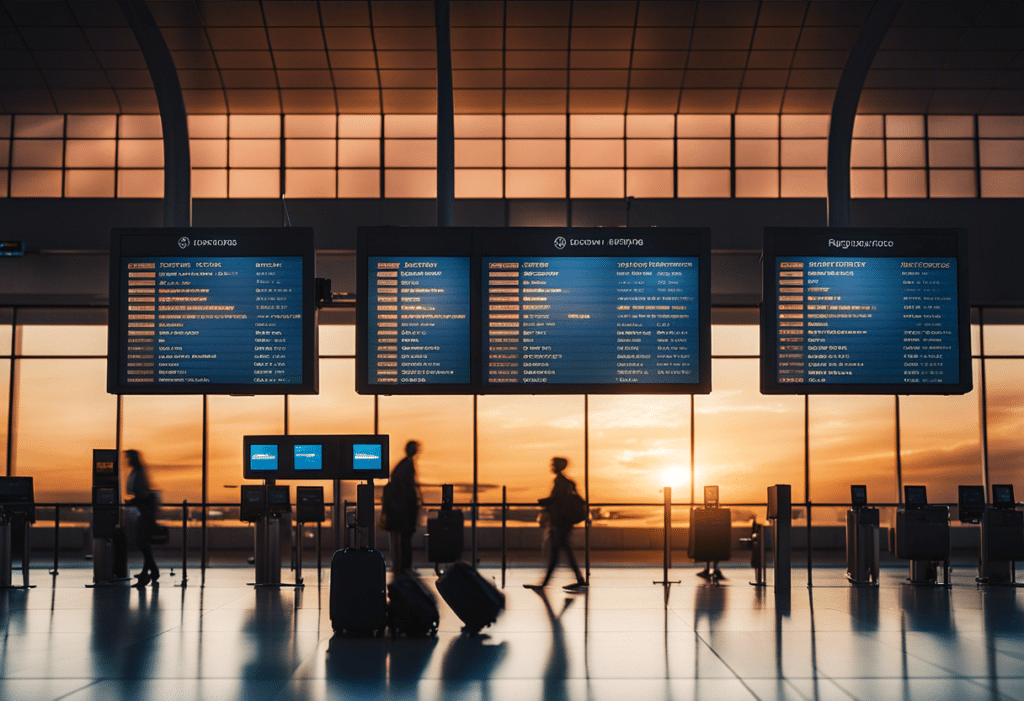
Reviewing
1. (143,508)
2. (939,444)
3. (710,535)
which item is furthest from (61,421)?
(939,444)

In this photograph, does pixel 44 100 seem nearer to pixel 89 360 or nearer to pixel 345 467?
pixel 89 360

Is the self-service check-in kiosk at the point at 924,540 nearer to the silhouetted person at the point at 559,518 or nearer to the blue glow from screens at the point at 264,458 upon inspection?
the silhouetted person at the point at 559,518

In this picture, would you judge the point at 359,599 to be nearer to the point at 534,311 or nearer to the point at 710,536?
the point at 534,311

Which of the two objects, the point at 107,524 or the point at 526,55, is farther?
the point at 526,55

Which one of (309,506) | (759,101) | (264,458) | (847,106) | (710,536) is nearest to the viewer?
(847,106)

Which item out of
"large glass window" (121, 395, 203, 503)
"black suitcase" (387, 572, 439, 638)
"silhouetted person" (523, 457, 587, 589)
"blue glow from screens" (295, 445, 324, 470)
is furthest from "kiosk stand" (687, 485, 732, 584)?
"large glass window" (121, 395, 203, 503)

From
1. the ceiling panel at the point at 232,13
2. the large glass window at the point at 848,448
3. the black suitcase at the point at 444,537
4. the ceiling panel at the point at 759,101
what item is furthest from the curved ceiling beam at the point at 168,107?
the large glass window at the point at 848,448

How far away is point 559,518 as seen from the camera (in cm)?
1263

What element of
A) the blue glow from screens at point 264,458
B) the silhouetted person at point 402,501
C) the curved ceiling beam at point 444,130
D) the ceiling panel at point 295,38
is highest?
the ceiling panel at point 295,38

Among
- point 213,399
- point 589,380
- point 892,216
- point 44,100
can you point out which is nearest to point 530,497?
point 213,399

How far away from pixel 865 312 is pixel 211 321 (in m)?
7.24

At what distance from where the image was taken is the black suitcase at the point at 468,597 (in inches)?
344

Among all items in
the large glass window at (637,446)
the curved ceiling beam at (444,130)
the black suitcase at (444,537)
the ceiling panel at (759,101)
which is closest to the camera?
the curved ceiling beam at (444,130)

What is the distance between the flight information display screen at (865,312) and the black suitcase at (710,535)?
5226mm
